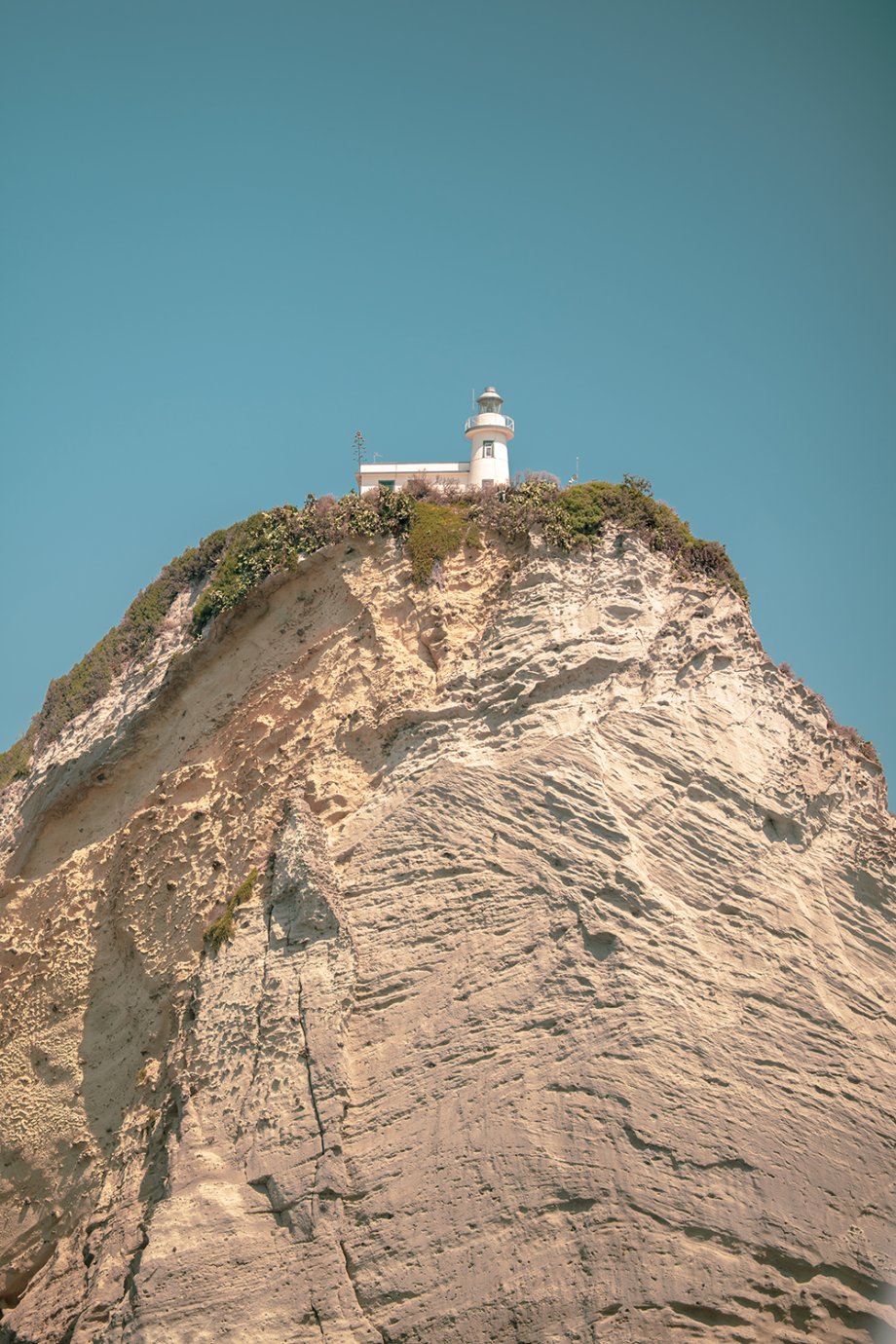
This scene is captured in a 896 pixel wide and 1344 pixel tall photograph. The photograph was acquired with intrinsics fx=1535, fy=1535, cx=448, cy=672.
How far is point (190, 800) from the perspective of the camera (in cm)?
2627

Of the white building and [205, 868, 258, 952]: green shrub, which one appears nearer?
[205, 868, 258, 952]: green shrub

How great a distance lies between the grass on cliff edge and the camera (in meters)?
25.8

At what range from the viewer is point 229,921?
23938mm

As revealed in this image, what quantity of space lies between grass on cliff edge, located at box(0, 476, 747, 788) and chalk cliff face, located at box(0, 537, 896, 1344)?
1.39ft

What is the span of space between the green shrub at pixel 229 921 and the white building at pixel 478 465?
1495 cm

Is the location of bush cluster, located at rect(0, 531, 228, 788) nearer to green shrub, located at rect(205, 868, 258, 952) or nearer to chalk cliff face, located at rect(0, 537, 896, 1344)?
chalk cliff face, located at rect(0, 537, 896, 1344)

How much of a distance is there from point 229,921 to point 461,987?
4399mm

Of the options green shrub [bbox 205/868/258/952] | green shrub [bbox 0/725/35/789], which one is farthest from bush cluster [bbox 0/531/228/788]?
green shrub [bbox 205/868/258/952]

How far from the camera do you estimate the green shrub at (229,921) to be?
23.8 m

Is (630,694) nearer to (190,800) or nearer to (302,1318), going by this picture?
(190,800)

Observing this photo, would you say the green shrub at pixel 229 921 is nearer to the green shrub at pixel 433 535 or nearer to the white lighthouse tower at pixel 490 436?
the green shrub at pixel 433 535

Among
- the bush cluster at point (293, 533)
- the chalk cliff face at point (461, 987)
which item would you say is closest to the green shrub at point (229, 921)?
the chalk cliff face at point (461, 987)

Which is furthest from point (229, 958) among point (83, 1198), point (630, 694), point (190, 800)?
point (630, 694)

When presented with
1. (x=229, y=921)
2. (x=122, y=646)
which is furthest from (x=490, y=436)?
(x=229, y=921)
